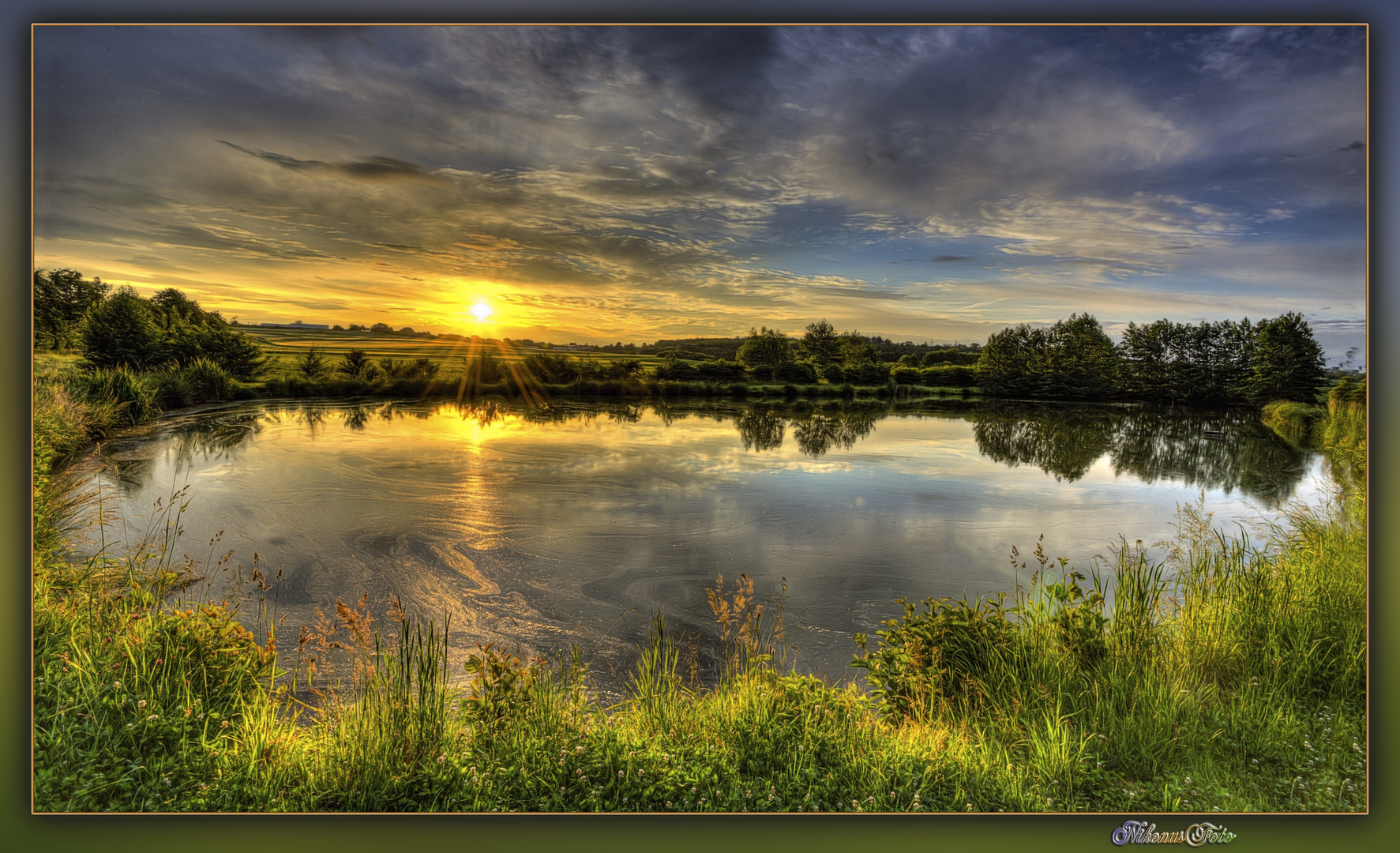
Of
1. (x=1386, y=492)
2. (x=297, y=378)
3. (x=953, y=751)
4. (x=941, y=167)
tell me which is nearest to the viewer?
(x=953, y=751)

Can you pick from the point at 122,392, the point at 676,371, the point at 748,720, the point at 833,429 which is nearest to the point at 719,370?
the point at 676,371

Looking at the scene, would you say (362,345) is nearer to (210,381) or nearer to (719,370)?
(210,381)

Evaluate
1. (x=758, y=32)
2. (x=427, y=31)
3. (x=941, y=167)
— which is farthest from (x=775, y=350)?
(x=427, y=31)

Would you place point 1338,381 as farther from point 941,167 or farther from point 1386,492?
point 941,167

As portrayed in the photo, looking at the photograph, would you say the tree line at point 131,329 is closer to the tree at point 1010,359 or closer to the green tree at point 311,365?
the green tree at point 311,365

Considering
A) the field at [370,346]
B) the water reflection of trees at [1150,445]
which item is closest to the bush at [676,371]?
the field at [370,346]
